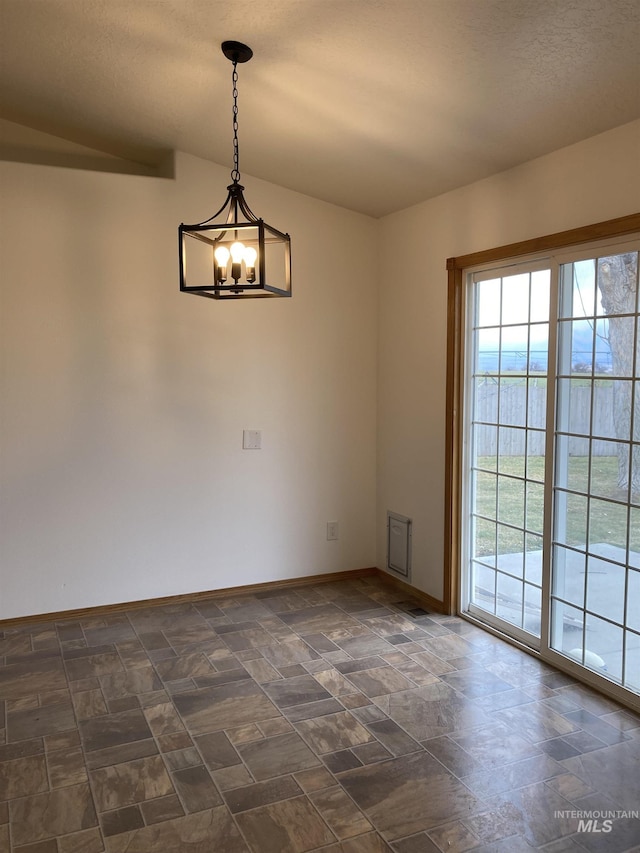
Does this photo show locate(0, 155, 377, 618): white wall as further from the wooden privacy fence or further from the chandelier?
the chandelier

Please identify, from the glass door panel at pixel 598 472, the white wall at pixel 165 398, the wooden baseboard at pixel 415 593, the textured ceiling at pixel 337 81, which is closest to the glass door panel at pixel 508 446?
the glass door panel at pixel 598 472

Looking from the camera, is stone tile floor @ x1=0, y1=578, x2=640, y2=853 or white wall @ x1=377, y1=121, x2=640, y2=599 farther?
white wall @ x1=377, y1=121, x2=640, y2=599

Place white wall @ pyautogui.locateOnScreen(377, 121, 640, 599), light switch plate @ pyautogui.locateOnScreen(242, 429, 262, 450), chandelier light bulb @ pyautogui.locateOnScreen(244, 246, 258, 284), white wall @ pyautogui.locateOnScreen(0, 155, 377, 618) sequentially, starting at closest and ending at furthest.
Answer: chandelier light bulb @ pyautogui.locateOnScreen(244, 246, 258, 284), white wall @ pyautogui.locateOnScreen(377, 121, 640, 599), white wall @ pyautogui.locateOnScreen(0, 155, 377, 618), light switch plate @ pyautogui.locateOnScreen(242, 429, 262, 450)

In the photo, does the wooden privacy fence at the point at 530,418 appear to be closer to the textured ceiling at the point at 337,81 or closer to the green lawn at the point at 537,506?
the green lawn at the point at 537,506

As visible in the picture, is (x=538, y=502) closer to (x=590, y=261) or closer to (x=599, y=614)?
(x=599, y=614)

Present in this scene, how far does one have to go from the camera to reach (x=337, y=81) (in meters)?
3.16

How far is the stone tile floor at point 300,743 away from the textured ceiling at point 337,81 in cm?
273

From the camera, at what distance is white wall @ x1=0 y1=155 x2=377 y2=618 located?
416 centimetres

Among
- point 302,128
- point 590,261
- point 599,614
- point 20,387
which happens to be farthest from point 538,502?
point 20,387

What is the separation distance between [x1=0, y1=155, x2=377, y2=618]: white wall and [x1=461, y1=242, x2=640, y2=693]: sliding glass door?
1147mm

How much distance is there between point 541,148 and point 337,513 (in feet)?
9.33

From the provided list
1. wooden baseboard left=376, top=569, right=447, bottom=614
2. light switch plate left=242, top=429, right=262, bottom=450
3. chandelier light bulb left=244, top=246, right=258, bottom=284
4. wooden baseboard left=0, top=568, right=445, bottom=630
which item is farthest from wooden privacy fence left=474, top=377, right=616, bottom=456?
chandelier light bulb left=244, top=246, right=258, bottom=284

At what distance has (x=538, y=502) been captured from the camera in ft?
12.1

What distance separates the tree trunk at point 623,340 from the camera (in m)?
3.08
